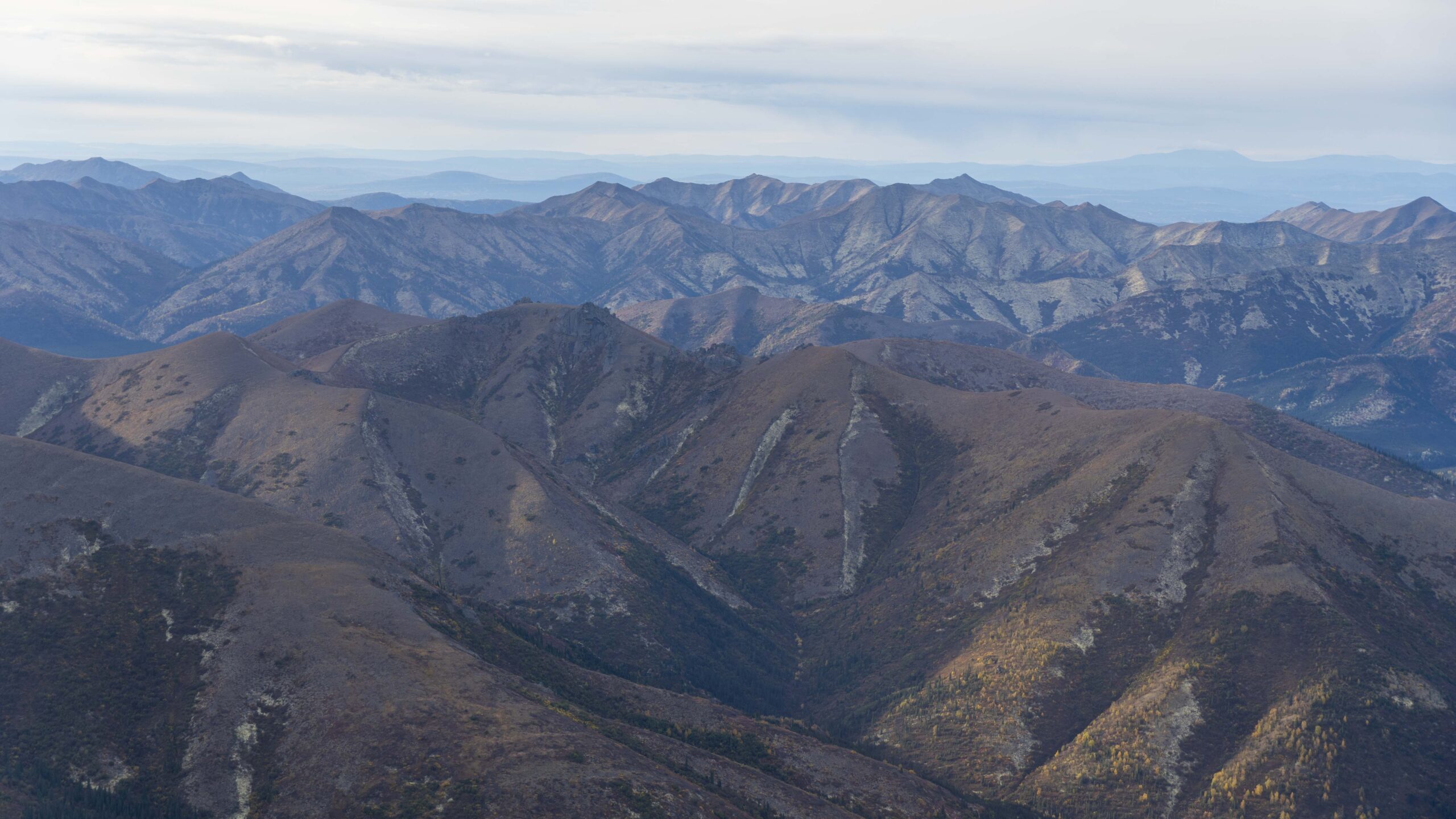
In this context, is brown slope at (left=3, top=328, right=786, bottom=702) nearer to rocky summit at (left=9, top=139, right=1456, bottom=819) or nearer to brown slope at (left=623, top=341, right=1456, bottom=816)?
rocky summit at (left=9, top=139, right=1456, bottom=819)


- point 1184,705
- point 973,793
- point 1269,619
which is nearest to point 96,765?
point 973,793

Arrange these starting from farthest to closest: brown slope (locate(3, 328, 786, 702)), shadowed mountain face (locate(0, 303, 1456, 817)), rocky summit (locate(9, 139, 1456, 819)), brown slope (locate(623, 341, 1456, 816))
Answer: brown slope (locate(3, 328, 786, 702)) < brown slope (locate(623, 341, 1456, 816)) < shadowed mountain face (locate(0, 303, 1456, 817)) < rocky summit (locate(9, 139, 1456, 819))

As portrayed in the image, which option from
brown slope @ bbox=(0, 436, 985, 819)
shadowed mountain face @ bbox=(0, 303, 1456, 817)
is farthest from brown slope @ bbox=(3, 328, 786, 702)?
brown slope @ bbox=(0, 436, 985, 819)

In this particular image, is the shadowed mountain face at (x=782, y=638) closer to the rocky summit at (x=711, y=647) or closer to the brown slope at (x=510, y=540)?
the rocky summit at (x=711, y=647)

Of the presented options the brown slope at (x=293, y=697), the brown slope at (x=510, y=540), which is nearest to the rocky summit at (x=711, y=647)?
the brown slope at (x=293, y=697)

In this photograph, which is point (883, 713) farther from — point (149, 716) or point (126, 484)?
point (126, 484)
